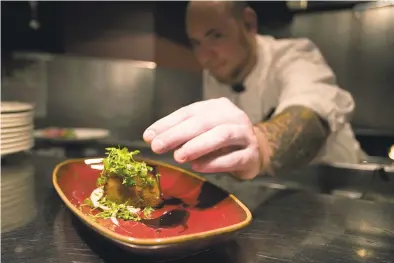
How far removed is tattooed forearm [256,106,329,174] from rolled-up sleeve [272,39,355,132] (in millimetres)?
40

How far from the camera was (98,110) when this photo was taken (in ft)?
5.27

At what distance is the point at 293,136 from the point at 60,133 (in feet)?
2.97

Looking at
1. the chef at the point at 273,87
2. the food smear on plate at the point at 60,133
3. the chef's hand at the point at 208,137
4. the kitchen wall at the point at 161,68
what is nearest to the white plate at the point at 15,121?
the food smear on plate at the point at 60,133

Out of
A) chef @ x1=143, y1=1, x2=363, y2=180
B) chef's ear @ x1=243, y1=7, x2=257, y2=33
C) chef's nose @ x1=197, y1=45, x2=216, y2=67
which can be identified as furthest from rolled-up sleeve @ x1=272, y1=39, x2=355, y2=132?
chef's nose @ x1=197, y1=45, x2=216, y2=67

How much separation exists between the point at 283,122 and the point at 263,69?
32 cm

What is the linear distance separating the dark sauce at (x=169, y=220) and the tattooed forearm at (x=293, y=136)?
0.85 feet

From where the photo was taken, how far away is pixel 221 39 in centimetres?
135

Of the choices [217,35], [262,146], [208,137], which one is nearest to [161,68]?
[217,35]

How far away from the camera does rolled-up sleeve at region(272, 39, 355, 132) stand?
1.17 metres

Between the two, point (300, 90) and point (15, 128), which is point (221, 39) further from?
point (15, 128)

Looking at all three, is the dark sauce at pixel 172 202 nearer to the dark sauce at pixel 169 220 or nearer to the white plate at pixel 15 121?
the dark sauce at pixel 169 220

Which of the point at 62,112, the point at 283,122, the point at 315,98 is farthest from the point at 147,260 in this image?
the point at 62,112

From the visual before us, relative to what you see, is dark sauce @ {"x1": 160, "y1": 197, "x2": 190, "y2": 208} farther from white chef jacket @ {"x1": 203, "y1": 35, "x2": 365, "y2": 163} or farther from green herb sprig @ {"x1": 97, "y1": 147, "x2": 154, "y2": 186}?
white chef jacket @ {"x1": 203, "y1": 35, "x2": 365, "y2": 163}

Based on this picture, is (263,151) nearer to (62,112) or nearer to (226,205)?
(226,205)
